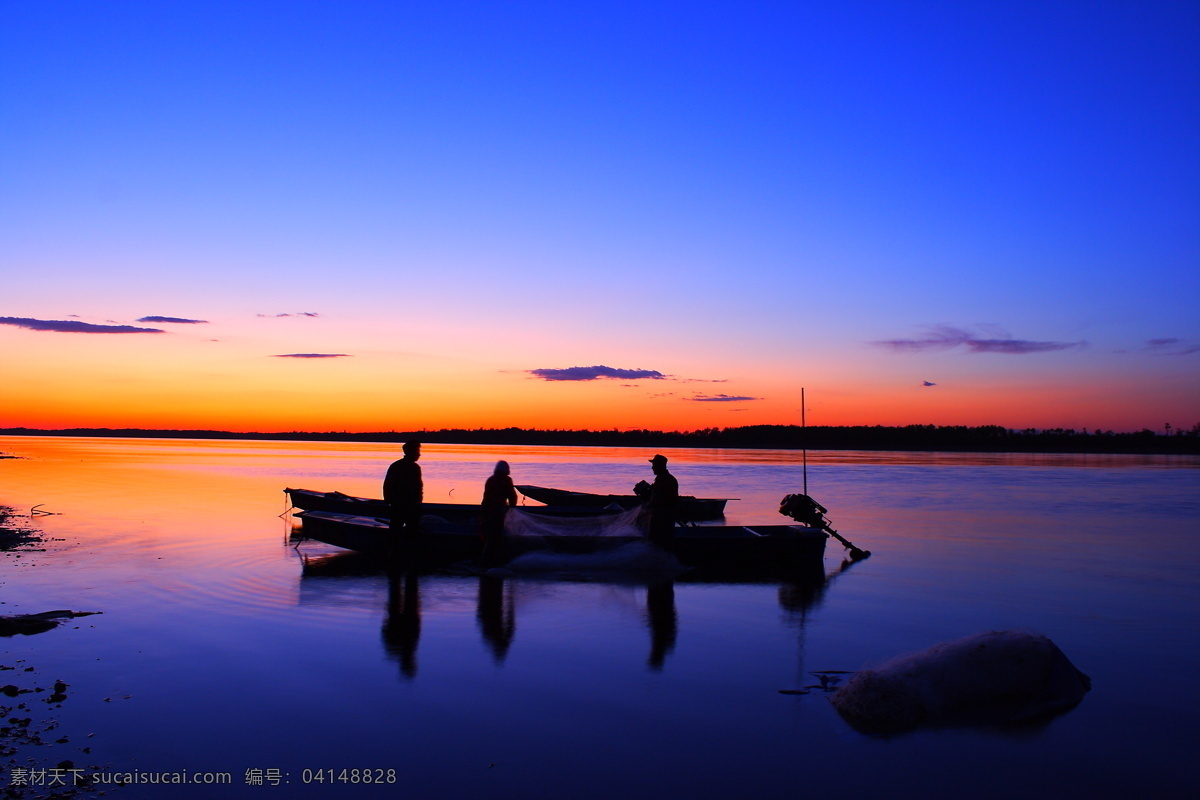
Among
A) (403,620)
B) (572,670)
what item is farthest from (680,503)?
Result: (572,670)

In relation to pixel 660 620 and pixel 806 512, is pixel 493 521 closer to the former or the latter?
pixel 660 620

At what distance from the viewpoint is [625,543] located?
13.9m

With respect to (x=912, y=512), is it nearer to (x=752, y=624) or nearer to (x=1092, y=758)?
(x=752, y=624)

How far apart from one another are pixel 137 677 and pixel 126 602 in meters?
3.89

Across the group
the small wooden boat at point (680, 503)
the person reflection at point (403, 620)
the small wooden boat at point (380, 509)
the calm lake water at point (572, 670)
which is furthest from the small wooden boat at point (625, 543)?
the small wooden boat at point (680, 503)

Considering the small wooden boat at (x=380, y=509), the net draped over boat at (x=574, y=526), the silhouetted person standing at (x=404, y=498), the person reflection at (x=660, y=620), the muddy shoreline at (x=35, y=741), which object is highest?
the silhouetted person standing at (x=404, y=498)

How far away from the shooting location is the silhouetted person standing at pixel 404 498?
12945 mm

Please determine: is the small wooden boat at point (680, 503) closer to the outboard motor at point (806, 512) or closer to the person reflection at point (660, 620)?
the outboard motor at point (806, 512)

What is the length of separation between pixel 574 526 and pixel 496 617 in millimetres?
4377

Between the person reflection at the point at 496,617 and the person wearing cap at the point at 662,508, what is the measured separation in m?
2.77

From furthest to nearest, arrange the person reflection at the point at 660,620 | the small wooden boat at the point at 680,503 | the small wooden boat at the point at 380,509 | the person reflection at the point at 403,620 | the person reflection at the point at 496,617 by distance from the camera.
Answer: the small wooden boat at the point at 680,503 → the small wooden boat at the point at 380,509 → the person reflection at the point at 496,617 → the person reflection at the point at 660,620 → the person reflection at the point at 403,620

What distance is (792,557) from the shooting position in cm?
1489

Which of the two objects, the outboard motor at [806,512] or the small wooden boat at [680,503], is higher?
the outboard motor at [806,512]

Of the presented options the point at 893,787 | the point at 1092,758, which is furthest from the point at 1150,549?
the point at 893,787
